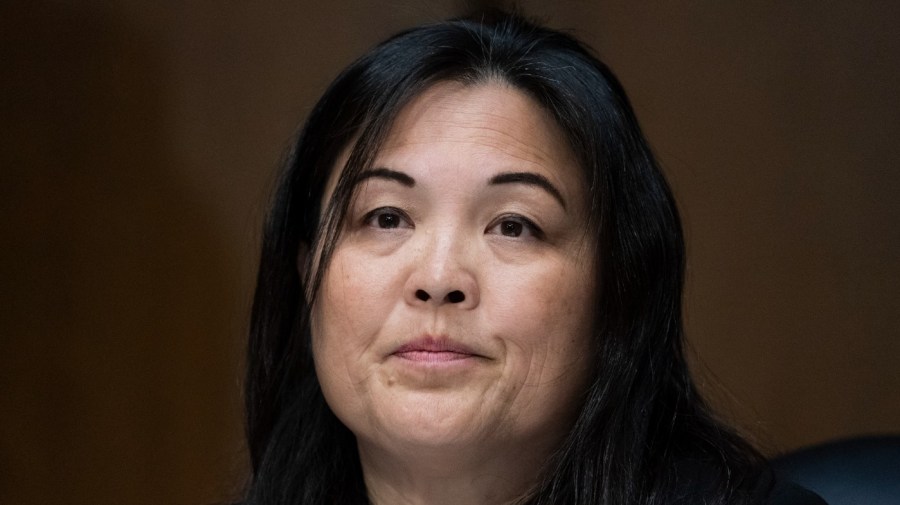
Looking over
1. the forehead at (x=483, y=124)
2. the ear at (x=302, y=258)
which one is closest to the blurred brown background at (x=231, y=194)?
the ear at (x=302, y=258)

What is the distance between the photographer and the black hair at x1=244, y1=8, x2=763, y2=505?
1418 millimetres

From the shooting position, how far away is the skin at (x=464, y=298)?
4.43ft

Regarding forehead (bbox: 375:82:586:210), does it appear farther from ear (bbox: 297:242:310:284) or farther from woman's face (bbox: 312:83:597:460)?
ear (bbox: 297:242:310:284)

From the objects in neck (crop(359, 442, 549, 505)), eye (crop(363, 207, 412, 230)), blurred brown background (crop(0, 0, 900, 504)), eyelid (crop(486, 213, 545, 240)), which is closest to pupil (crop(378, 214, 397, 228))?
eye (crop(363, 207, 412, 230))

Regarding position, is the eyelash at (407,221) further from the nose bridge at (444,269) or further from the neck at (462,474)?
the neck at (462,474)

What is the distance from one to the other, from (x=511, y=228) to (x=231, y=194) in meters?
0.97

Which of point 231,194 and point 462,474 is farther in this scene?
point 231,194

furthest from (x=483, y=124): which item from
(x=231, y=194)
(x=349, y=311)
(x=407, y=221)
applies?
(x=231, y=194)

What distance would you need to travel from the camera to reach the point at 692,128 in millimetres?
2254

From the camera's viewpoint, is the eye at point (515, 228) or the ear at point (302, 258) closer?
the eye at point (515, 228)

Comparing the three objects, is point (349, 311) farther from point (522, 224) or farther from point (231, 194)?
point (231, 194)

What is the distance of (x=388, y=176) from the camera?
55.5 inches

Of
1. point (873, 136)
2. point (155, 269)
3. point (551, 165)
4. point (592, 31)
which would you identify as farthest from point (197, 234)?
point (873, 136)

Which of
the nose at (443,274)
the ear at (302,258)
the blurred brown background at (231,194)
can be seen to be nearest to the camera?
the nose at (443,274)
